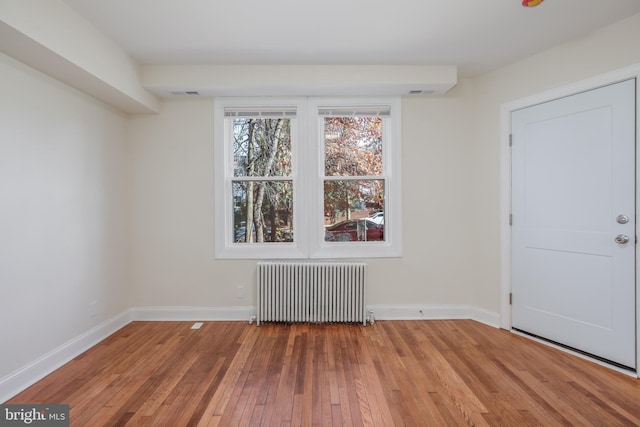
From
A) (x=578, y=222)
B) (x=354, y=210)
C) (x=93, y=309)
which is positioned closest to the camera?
(x=578, y=222)

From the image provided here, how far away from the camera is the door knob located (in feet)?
7.42

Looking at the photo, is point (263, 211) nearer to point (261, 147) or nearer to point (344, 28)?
point (261, 147)

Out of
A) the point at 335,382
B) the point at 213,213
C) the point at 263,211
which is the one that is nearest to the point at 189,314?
the point at 213,213

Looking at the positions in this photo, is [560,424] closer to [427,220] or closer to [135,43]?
[427,220]

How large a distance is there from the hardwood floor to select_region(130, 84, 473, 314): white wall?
1.63 feet

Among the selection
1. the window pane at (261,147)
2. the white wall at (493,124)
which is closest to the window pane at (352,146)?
the window pane at (261,147)

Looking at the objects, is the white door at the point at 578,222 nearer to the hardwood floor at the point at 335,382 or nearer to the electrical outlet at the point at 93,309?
the hardwood floor at the point at 335,382

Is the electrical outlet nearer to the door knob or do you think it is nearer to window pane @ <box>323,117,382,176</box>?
window pane @ <box>323,117,382,176</box>

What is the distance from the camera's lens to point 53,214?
2369mm

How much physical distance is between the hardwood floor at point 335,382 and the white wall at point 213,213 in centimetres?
50

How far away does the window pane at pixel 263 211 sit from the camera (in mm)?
3398

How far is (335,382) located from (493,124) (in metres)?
2.91

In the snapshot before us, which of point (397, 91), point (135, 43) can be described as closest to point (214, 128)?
point (135, 43)

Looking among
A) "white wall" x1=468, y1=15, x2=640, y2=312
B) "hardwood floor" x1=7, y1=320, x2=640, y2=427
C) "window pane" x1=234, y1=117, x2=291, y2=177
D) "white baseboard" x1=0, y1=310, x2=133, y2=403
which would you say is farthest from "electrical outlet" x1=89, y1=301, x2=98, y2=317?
"white wall" x1=468, y1=15, x2=640, y2=312
